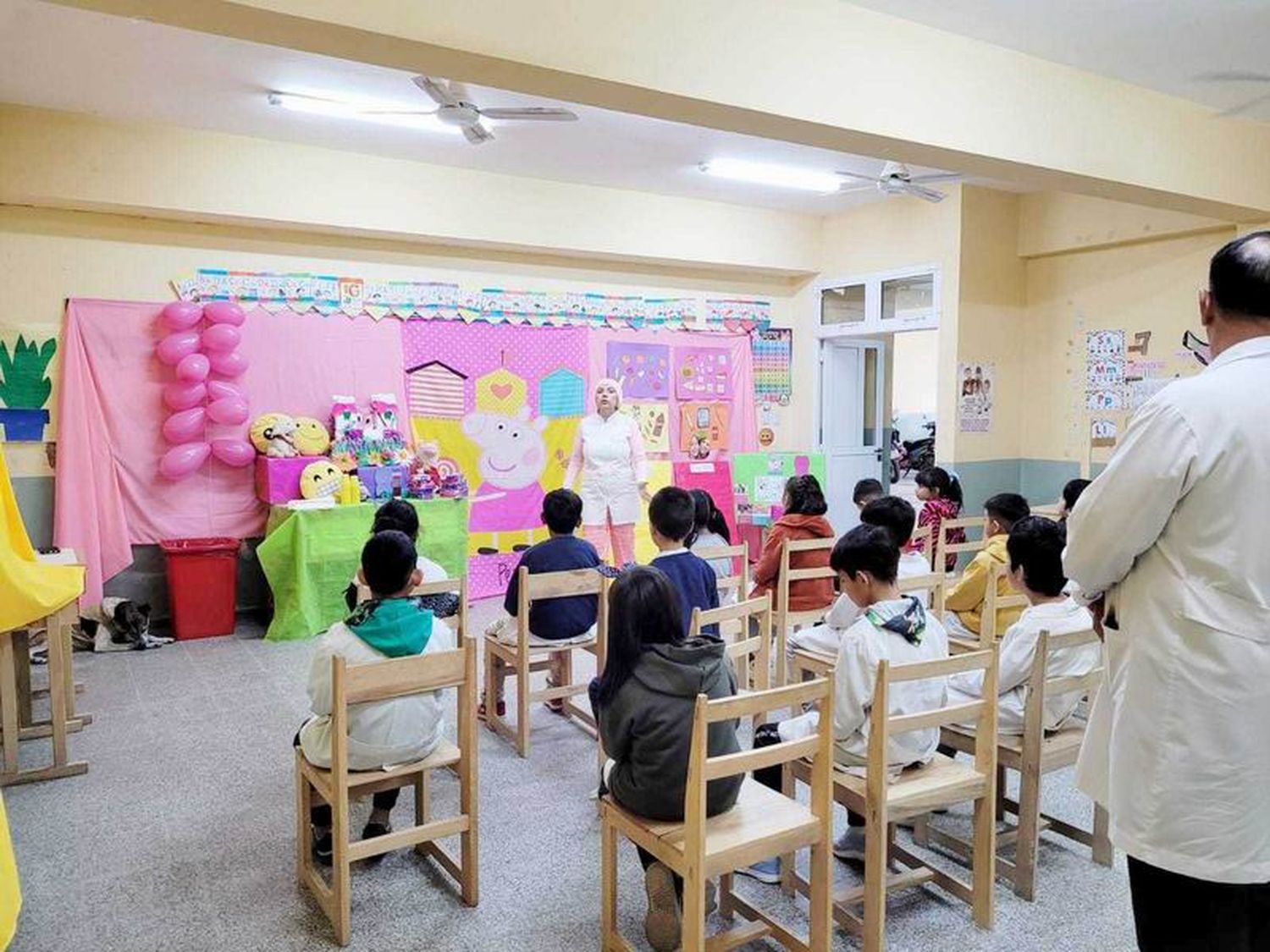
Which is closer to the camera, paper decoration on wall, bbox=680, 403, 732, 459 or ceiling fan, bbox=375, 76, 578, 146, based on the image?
ceiling fan, bbox=375, 76, 578, 146

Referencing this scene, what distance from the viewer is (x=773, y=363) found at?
25.0 ft

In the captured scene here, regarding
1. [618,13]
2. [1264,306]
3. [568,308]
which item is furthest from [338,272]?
[1264,306]

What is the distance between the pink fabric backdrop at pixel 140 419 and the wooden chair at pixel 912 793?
170 inches

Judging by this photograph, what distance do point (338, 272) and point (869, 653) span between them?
187 inches

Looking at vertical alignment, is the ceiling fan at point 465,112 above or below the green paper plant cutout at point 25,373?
above

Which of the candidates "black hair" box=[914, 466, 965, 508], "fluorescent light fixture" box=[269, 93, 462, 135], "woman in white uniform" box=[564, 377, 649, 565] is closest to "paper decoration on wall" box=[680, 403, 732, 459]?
"woman in white uniform" box=[564, 377, 649, 565]

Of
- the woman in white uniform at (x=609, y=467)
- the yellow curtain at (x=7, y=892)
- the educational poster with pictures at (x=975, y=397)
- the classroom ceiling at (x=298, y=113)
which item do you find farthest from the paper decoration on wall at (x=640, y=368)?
the yellow curtain at (x=7, y=892)

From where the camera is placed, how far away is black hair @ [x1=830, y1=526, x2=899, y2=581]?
244 cm

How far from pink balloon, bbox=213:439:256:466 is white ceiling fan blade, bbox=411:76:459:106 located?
2.48 metres

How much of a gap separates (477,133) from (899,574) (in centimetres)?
290

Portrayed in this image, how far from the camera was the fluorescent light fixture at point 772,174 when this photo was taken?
5.79 metres

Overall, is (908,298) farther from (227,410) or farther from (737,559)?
(227,410)

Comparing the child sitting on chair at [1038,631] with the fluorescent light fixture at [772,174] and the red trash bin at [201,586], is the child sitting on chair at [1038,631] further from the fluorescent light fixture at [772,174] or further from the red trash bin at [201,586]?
the red trash bin at [201,586]

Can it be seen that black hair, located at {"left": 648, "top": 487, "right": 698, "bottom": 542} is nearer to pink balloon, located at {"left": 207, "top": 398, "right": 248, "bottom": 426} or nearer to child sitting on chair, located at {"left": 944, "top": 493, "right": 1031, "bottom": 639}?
child sitting on chair, located at {"left": 944, "top": 493, "right": 1031, "bottom": 639}
